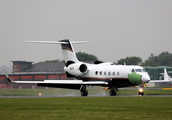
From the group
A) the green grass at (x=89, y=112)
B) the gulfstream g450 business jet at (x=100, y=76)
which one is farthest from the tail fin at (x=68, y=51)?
the green grass at (x=89, y=112)

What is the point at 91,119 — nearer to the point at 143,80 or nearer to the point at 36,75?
the point at 143,80

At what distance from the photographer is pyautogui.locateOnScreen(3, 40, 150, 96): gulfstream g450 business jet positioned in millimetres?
35219

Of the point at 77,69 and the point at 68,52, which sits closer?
the point at 77,69

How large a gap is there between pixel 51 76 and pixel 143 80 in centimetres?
7879

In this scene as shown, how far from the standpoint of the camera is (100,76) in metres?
38.2

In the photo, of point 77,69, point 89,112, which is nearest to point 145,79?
point 77,69

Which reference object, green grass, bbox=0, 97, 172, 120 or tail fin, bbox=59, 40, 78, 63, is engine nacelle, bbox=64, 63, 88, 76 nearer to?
tail fin, bbox=59, 40, 78, 63

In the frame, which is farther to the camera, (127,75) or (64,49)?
(64,49)

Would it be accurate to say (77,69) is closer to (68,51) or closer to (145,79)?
(68,51)

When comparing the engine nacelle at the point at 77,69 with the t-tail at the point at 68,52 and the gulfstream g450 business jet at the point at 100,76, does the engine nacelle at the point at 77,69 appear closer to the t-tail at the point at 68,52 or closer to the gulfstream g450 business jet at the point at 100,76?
the gulfstream g450 business jet at the point at 100,76

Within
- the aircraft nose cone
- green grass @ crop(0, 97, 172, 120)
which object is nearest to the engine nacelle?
the aircraft nose cone

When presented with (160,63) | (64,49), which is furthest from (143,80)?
(160,63)

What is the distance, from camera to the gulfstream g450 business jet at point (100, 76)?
35.2m

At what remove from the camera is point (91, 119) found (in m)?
13.9
